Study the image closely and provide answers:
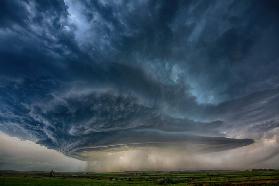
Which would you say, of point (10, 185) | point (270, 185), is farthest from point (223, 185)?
point (10, 185)

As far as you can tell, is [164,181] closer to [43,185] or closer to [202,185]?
[202,185]

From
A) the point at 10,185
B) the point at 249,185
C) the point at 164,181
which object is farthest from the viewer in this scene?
the point at 164,181

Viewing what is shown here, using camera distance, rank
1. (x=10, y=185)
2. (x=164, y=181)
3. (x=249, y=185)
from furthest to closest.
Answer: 1. (x=164, y=181)
2. (x=249, y=185)
3. (x=10, y=185)

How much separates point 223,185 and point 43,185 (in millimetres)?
61163

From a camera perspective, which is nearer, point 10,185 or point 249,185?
point 10,185

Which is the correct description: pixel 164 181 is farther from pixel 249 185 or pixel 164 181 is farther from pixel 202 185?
pixel 249 185

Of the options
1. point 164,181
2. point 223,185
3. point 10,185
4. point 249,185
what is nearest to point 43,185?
point 10,185

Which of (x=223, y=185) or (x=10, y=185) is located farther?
(x=223, y=185)

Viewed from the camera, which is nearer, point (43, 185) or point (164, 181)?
point (43, 185)

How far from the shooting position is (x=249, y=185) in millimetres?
88938

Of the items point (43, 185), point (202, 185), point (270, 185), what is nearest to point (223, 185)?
point (202, 185)

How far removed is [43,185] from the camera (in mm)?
86250

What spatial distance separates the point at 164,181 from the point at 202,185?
22.3 meters

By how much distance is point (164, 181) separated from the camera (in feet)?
362
